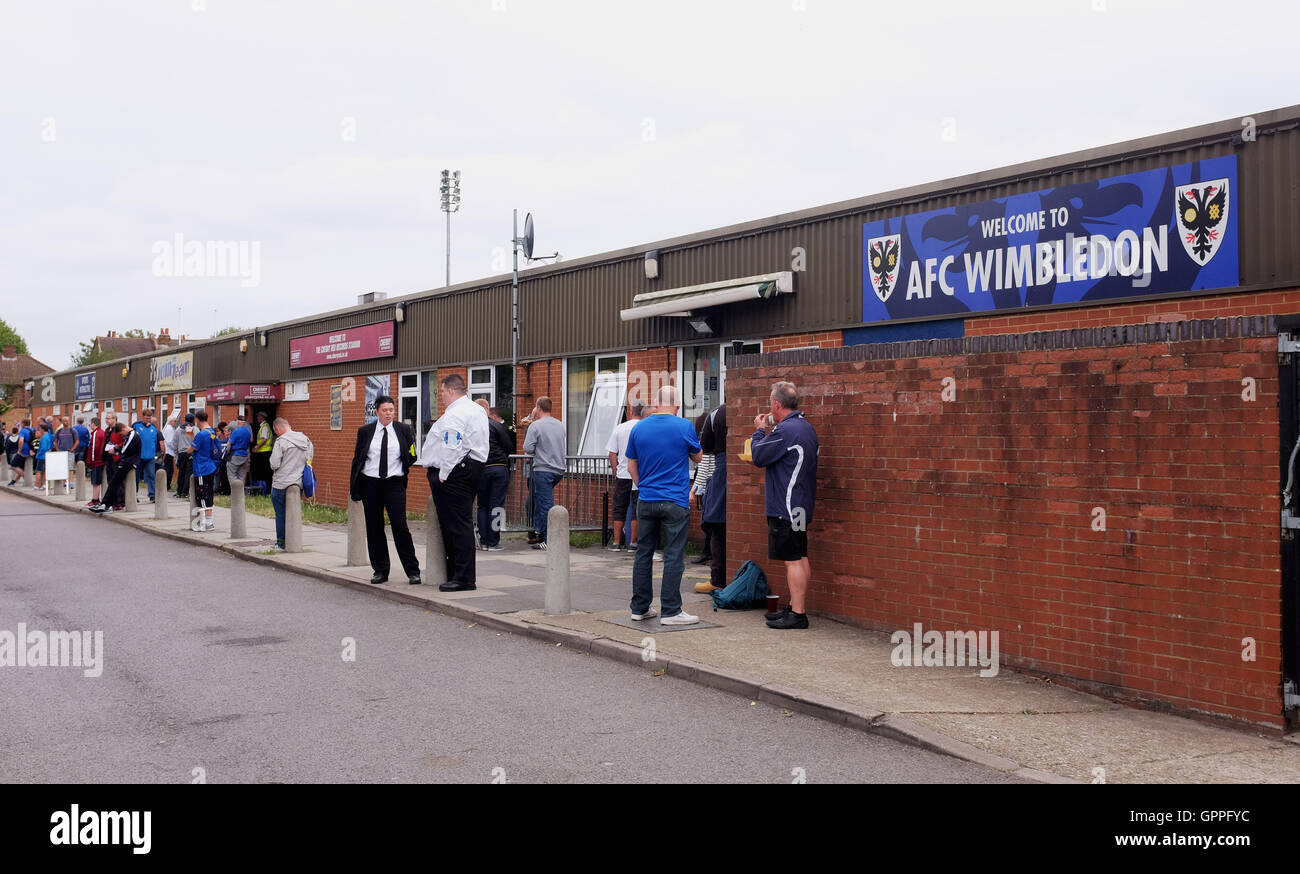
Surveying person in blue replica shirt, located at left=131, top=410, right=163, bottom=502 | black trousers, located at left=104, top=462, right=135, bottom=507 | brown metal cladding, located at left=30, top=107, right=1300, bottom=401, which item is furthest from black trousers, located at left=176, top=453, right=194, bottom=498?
brown metal cladding, located at left=30, top=107, right=1300, bottom=401

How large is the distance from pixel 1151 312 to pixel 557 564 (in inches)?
229

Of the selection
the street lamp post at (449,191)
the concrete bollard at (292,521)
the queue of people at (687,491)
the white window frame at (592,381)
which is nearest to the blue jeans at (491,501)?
the white window frame at (592,381)

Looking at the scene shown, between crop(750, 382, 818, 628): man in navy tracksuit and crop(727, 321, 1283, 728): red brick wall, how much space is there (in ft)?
1.44

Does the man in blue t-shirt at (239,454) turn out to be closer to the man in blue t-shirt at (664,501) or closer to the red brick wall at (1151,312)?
the man in blue t-shirt at (664,501)

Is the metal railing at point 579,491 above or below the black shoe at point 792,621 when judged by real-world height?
above

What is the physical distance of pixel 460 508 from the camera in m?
10.9

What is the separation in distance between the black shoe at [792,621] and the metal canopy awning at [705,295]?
6099 millimetres

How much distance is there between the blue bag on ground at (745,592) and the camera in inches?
373

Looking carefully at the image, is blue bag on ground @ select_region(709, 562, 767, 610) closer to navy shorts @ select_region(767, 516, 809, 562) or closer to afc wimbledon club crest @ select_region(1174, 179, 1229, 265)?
navy shorts @ select_region(767, 516, 809, 562)

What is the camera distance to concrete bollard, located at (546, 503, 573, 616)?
367 inches
